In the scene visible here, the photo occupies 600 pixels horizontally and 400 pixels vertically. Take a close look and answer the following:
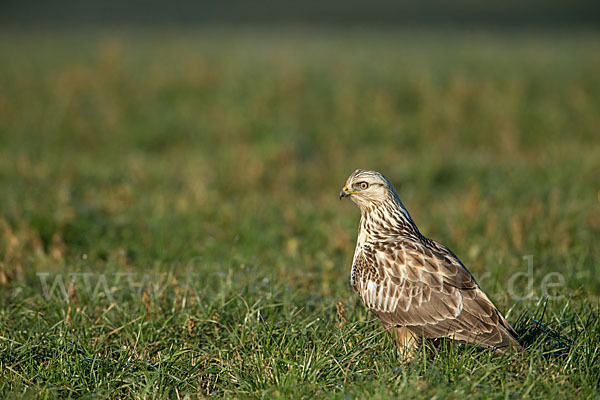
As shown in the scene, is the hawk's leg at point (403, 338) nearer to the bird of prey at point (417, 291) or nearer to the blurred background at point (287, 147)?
the bird of prey at point (417, 291)

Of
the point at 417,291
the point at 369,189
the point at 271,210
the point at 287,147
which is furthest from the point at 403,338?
the point at 287,147

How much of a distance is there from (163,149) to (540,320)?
9322mm

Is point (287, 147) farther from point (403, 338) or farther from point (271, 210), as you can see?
point (403, 338)

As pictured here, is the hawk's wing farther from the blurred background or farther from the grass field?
the blurred background

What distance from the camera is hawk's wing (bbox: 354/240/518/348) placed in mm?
4113

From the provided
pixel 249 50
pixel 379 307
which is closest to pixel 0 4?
pixel 249 50

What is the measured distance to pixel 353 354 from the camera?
421 cm

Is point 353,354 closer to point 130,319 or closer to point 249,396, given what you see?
point 249,396

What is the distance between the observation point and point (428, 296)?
4277mm

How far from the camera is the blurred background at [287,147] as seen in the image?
7.06 meters

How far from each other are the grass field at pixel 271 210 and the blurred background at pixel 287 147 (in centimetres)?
5

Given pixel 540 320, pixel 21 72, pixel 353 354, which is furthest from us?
pixel 21 72

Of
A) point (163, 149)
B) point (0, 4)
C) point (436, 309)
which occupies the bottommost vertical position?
point (163, 149)

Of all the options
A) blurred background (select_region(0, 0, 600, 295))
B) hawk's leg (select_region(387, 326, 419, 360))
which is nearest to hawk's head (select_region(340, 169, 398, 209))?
hawk's leg (select_region(387, 326, 419, 360))
